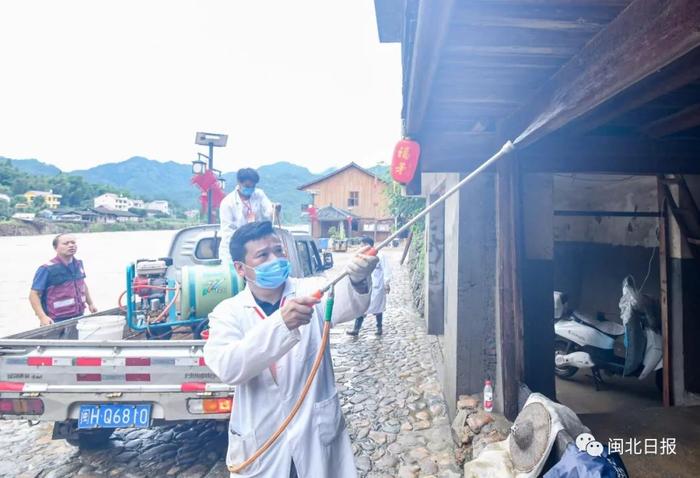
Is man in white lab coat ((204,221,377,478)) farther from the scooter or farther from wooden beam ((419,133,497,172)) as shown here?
the scooter

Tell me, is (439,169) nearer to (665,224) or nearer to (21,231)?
(665,224)

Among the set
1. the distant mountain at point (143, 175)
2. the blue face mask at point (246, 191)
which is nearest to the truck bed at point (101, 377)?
the blue face mask at point (246, 191)

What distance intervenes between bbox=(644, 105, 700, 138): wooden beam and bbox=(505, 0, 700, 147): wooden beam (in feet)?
4.28

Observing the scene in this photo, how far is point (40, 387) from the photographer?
3.03 meters

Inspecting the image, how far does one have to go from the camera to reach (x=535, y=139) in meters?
2.71

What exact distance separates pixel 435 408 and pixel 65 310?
452 centimetres

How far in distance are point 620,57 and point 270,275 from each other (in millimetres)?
1941

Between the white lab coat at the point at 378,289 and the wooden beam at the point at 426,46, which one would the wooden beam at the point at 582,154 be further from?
the white lab coat at the point at 378,289

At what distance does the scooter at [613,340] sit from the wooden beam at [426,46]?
366 cm

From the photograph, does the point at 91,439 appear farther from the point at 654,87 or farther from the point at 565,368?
the point at 565,368

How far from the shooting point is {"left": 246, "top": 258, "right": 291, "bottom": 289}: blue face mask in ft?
6.85

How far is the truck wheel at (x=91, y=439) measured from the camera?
3.62m

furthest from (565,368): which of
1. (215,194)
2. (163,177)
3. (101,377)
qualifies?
(163,177)

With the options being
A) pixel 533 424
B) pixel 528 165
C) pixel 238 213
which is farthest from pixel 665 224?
pixel 238 213
